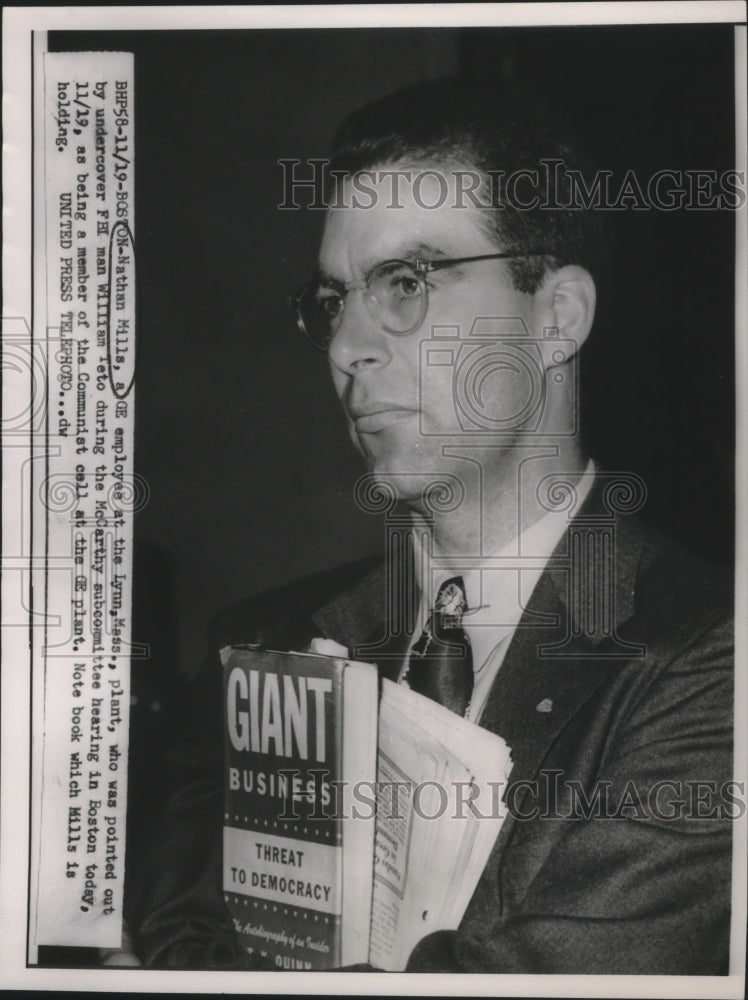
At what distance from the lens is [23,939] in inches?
42.6

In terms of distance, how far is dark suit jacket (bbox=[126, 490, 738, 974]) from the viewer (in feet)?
3.29

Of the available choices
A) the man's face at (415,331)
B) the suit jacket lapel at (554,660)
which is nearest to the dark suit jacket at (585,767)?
the suit jacket lapel at (554,660)

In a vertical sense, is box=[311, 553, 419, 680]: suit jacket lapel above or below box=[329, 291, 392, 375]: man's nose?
below

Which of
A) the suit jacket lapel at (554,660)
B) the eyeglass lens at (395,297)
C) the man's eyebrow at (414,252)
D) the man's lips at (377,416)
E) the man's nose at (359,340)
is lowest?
the suit jacket lapel at (554,660)

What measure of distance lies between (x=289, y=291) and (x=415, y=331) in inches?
5.9

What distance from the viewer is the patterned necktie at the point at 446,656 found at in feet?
3.35

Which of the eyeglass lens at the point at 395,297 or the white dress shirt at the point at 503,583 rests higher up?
the eyeglass lens at the point at 395,297

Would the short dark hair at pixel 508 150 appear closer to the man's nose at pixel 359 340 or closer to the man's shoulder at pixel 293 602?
the man's nose at pixel 359 340

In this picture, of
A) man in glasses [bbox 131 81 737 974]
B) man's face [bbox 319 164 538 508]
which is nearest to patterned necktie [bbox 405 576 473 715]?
man in glasses [bbox 131 81 737 974]

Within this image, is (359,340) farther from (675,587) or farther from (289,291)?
(675,587)

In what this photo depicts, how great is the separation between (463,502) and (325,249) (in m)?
0.32

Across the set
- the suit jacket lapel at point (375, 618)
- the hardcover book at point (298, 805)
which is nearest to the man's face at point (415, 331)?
the suit jacket lapel at point (375, 618)

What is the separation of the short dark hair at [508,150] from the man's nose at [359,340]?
6.2 inches

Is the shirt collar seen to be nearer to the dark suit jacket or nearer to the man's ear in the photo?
the dark suit jacket
